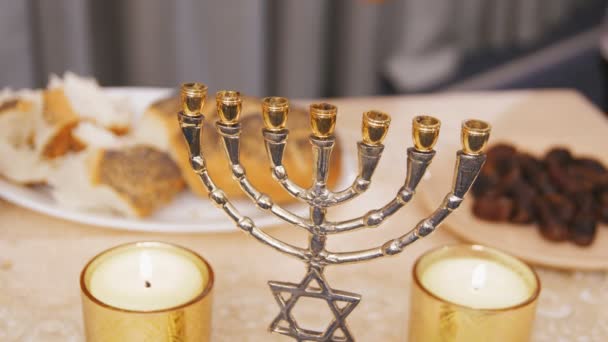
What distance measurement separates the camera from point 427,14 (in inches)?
95.3

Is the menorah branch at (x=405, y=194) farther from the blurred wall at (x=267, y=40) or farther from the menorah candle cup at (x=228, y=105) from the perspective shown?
the blurred wall at (x=267, y=40)

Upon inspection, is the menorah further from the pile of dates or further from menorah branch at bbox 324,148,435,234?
the pile of dates

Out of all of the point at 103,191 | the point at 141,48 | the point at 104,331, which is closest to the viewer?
the point at 104,331

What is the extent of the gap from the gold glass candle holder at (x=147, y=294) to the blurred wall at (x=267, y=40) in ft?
3.57

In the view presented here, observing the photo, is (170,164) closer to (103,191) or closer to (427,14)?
(103,191)

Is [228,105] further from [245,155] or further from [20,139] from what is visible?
[20,139]

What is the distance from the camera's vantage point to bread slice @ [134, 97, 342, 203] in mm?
832

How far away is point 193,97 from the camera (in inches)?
17.3

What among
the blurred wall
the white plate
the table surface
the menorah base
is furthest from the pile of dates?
the blurred wall

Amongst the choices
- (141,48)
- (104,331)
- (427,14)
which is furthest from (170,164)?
(427,14)

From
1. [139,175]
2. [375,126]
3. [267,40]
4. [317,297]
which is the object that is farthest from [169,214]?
[267,40]

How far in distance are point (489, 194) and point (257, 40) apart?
44.9 inches

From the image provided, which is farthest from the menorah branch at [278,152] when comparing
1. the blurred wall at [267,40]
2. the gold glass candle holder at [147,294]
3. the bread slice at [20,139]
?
the blurred wall at [267,40]

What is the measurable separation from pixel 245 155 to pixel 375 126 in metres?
0.43
